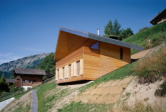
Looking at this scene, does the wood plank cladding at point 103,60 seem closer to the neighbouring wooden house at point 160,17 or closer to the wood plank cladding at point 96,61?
the wood plank cladding at point 96,61

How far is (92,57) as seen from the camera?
14859 mm

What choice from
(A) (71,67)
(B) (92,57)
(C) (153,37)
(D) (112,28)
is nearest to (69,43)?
(A) (71,67)

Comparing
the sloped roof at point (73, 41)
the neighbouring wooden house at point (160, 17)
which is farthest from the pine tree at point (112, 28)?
the sloped roof at point (73, 41)

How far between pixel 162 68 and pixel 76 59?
10.0 meters

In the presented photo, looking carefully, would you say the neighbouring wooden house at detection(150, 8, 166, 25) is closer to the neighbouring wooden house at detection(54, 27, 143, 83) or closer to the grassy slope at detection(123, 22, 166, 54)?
the grassy slope at detection(123, 22, 166, 54)

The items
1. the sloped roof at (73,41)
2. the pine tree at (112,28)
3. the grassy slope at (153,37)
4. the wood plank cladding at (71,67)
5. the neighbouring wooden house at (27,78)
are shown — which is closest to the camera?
the wood plank cladding at (71,67)

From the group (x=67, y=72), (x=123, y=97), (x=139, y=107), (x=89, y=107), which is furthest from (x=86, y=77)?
(x=139, y=107)

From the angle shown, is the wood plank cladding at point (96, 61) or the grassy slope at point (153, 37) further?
the grassy slope at point (153, 37)

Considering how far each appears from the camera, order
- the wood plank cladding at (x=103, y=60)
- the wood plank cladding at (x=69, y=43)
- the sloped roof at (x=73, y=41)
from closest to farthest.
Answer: the wood plank cladding at (x=103, y=60)
the sloped roof at (x=73, y=41)
the wood plank cladding at (x=69, y=43)

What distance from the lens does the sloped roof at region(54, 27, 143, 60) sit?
15.0m

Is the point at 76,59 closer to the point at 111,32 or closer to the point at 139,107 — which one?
the point at 139,107

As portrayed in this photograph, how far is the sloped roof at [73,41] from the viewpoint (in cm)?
1501

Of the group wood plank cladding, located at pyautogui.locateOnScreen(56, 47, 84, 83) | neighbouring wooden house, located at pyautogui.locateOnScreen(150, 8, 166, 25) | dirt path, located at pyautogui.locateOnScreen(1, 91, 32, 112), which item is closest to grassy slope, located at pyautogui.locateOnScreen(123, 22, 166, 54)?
wood plank cladding, located at pyautogui.locateOnScreen(56, 47, 84, 83)

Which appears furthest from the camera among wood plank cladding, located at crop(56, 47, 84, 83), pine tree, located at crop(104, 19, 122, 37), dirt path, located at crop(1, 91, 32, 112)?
pine tree, located at crop(104, 19, 122, 37)
